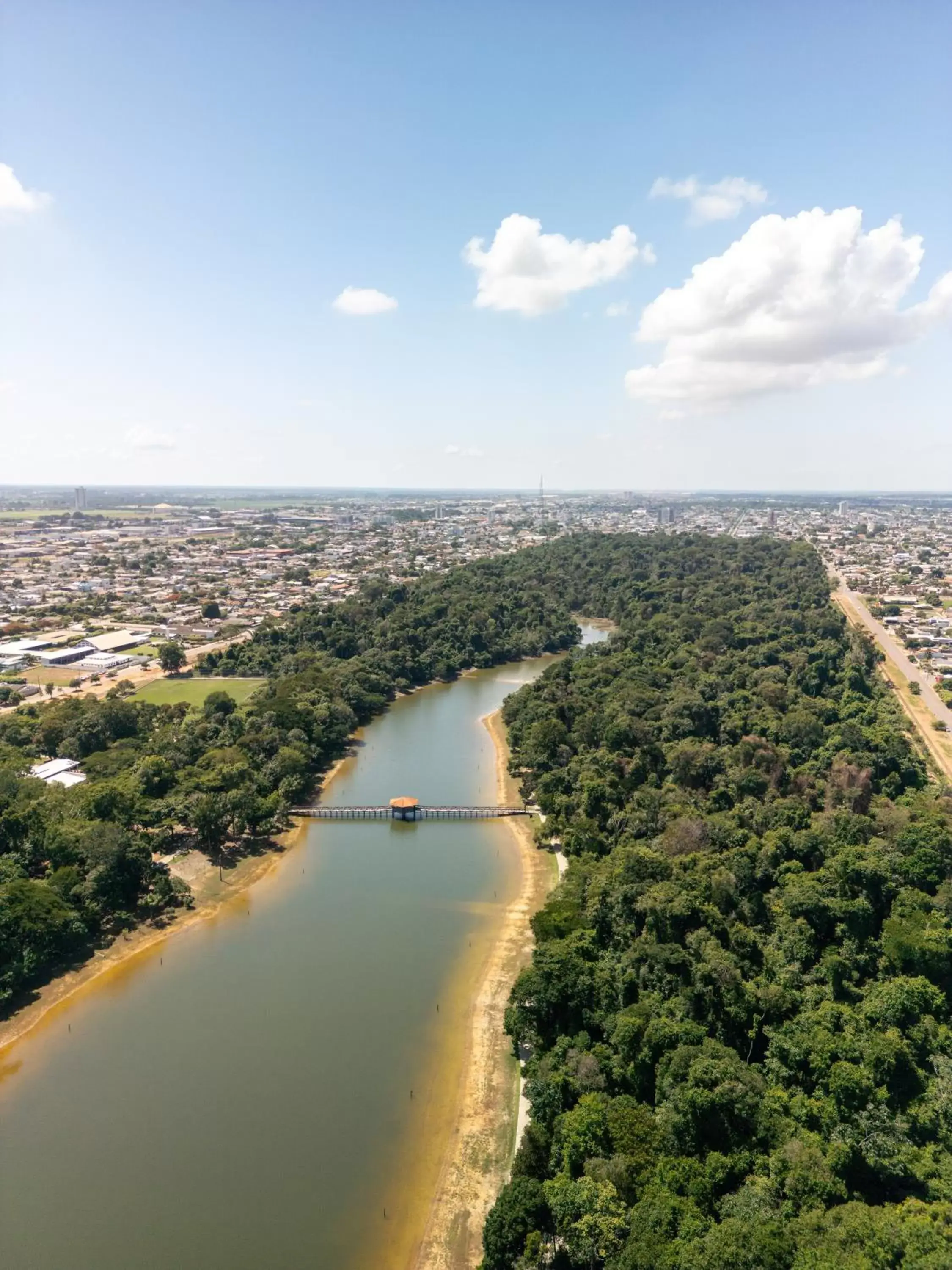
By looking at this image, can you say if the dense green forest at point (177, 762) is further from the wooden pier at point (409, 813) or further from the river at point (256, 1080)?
the river at point (256, 1080)

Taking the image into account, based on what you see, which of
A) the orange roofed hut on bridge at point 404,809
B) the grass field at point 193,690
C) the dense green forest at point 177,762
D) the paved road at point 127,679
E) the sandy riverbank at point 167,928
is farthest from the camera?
the grass field at point 193,690

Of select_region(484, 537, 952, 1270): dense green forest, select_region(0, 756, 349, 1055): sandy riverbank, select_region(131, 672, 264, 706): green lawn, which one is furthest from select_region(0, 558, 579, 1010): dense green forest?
select_region(484, 537, 952, 1270): dense green forest

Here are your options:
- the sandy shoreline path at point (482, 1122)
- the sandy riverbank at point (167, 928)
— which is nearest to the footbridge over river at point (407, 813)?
the sandy riverbank at point (167, 928)

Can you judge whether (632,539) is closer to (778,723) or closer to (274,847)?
(778,723)

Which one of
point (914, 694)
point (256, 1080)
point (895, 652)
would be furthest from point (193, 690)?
point (895, 652)

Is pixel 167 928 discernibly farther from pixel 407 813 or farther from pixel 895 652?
pixel 895 652

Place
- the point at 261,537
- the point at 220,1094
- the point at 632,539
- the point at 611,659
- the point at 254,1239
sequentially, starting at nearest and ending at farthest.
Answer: the point at 254,1239
the point at 220,1094
the point at 611,659
the point at 632,539
the point at 261,537

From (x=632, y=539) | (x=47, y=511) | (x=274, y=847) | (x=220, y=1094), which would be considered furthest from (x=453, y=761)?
(x=47, y=511)
